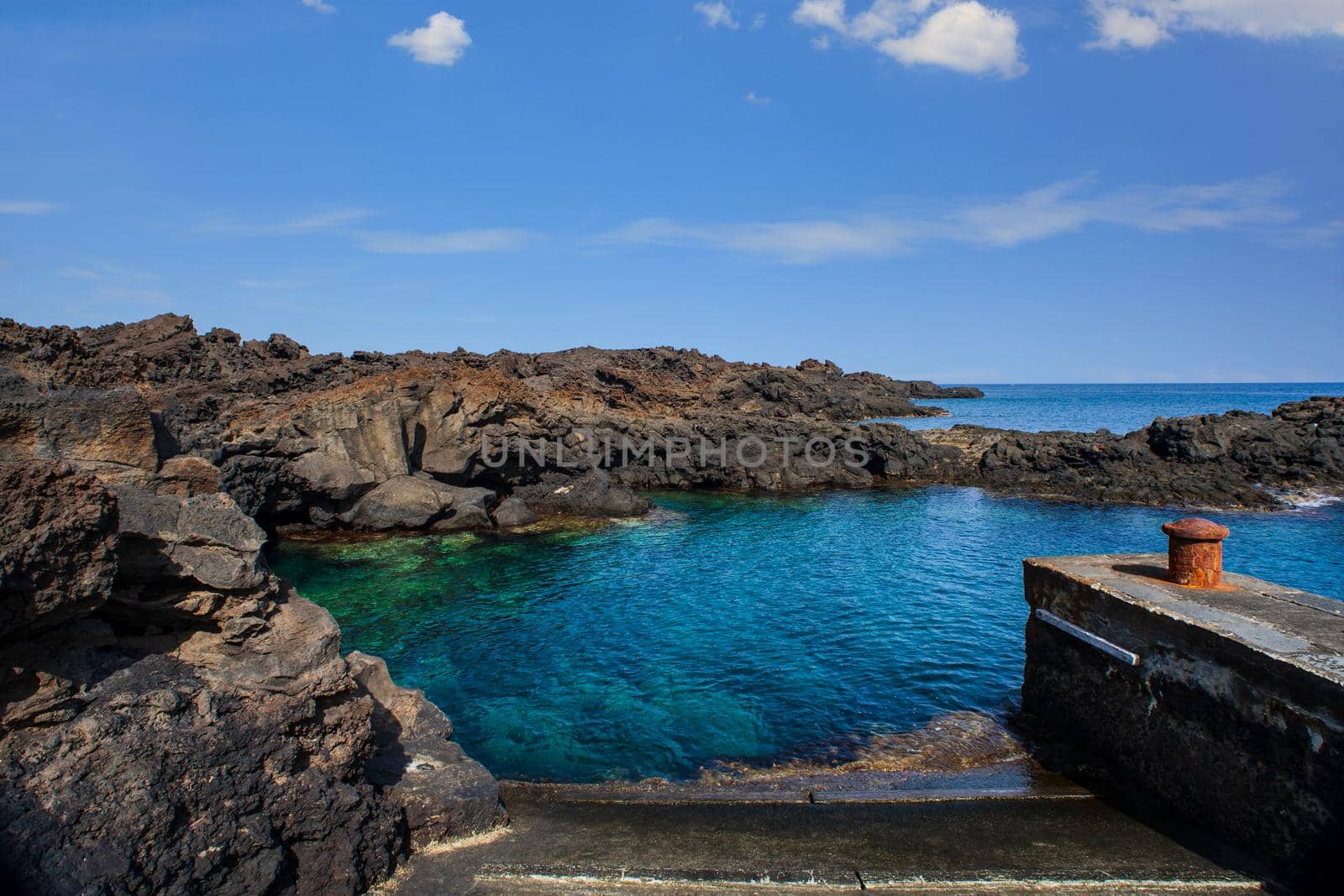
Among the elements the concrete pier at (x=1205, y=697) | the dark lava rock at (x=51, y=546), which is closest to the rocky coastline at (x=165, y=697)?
the dark lava rock at (x=51, y=546)

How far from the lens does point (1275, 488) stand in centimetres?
3016

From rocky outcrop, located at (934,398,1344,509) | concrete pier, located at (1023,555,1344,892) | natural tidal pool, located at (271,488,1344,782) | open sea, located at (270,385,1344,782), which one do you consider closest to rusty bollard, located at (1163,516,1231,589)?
concrete pier, located at (1023,555,1344,892)

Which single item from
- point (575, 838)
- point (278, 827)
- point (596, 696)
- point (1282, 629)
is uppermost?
point (1282, 629)

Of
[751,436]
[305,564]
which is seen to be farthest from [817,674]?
[751,436]

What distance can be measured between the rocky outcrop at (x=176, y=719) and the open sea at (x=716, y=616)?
3.94m

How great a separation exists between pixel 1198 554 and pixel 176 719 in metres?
9.55

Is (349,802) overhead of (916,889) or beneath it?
overhead

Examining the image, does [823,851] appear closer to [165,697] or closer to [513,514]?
[165,697]

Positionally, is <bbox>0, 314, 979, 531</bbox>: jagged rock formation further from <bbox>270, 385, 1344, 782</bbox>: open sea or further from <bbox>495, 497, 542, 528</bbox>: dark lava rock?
<bbox>270, 385, 1344, 782</bbox>: open sea

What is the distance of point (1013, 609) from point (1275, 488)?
74.2ft

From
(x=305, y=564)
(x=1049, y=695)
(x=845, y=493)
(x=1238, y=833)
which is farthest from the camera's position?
(x=845, y=493)

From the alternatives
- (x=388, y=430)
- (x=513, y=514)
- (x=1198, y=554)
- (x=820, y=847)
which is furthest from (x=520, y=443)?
(x=1198, y=554)

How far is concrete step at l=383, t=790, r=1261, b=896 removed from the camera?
5.65 meters

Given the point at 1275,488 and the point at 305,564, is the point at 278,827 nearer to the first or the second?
the point at 305,564
